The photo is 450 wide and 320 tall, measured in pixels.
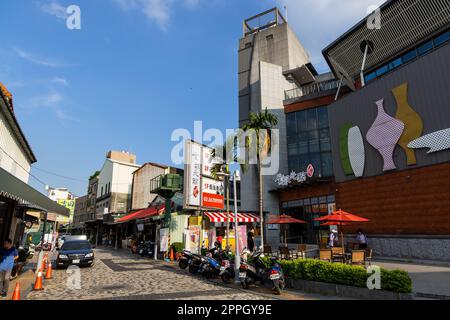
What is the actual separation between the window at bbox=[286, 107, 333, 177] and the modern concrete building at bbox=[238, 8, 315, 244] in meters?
1.52

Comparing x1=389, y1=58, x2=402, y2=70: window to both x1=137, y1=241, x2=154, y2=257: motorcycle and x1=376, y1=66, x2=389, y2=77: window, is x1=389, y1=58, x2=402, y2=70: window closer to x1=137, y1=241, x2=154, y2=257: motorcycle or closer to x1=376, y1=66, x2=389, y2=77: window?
x1=376, y1=66, x2=389, y2=77: window

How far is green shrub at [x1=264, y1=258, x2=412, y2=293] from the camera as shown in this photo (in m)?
8.12

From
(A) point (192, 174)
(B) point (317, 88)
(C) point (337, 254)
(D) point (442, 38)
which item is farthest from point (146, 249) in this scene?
(D) point (442, 38)

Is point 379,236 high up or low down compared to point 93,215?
down

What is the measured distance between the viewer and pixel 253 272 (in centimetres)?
1109

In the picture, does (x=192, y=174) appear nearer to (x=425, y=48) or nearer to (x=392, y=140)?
(x=392, y=140)

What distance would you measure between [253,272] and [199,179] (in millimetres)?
12319

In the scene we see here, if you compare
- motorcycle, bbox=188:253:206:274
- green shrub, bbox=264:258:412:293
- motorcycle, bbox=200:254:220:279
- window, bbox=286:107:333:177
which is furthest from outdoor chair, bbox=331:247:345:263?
window, bbox=286:107:333:177

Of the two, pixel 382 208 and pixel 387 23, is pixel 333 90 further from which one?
pixel 382 208

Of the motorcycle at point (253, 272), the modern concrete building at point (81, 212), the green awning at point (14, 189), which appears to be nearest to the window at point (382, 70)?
the motorcycle at point (253, 272)

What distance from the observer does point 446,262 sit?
52.9 feet
